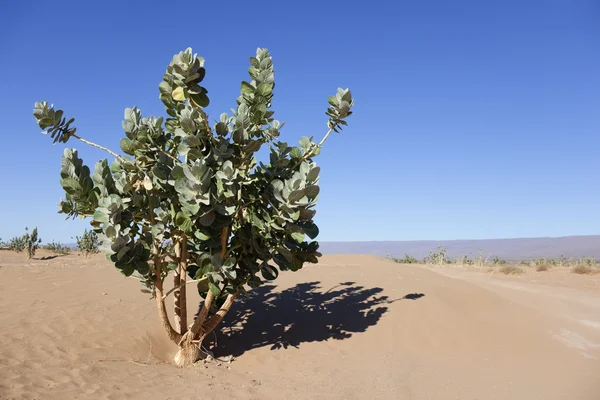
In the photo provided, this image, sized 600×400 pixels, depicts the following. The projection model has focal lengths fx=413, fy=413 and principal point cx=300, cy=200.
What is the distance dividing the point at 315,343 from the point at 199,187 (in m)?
4.40

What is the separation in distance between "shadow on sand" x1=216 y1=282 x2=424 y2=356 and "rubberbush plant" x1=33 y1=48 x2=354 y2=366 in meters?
1.73

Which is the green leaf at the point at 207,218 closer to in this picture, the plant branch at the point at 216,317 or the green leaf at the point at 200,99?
the green leaf at the point at 200,99

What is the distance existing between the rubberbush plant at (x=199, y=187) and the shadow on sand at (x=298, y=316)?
5.66 ft

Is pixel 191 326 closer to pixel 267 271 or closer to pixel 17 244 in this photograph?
pixel 267 271

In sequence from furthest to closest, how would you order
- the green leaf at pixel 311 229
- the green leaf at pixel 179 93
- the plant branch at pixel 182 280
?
the plant branch at pixel 182 280, the green leaf at pixel 311 229, the green leaf at pixel 179 93

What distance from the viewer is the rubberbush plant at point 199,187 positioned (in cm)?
512

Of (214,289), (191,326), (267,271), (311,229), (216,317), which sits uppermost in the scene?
(311,229)

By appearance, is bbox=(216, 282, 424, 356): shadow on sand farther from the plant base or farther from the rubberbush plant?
the rubberbush plant

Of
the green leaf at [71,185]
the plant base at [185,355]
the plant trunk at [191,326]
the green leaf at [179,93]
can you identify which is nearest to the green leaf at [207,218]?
the plant trunk at [191,326]

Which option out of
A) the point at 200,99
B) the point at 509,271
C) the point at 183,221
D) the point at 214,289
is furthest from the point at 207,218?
the point at 509,271

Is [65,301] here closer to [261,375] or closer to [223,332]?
[223,332]

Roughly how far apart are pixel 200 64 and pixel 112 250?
98.5 inches

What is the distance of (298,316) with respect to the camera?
30.2ft

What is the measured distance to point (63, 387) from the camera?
499 cm
